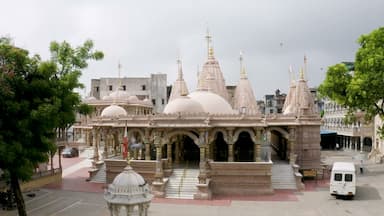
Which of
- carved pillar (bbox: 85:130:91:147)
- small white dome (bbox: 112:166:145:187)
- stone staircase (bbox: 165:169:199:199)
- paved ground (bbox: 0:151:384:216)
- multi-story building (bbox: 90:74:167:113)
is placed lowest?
paved ground (bbox: 0:151:384:216)

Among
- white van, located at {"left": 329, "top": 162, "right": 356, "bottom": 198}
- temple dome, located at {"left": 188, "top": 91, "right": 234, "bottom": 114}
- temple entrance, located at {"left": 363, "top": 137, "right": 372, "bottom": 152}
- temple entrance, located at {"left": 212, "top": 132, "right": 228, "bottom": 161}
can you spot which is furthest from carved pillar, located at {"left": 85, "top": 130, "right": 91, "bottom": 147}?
temple entrance, located at {"left": 363, "top": 137, "right": 372, "bottom": 152}

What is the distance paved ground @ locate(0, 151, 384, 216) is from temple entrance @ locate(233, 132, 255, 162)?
5.66 meters

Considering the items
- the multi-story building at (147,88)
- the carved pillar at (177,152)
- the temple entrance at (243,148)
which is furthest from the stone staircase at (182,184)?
the multi-story building at (147,88)

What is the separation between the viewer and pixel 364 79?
2305 cm

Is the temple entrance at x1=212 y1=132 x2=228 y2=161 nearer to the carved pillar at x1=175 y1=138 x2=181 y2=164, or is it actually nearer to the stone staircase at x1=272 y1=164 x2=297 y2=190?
the carved pillar at x1=175 y1=138 x2=181 y2=164

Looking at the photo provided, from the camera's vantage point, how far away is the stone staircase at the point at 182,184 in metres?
20.1

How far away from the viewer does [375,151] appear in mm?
33656

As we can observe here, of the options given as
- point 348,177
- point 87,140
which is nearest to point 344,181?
point 348,177

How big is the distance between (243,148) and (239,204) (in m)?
10.3

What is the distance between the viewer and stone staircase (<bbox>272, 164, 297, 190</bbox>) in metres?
21.8

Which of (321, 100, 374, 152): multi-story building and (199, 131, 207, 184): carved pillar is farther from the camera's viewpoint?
(321, 100, 374, 152): multi-story building

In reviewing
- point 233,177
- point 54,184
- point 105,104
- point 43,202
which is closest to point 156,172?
point 233,177

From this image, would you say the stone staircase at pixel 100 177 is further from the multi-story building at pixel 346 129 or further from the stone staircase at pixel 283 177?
the multi-story building at pixel 346 129

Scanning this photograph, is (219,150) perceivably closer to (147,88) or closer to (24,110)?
(24,110)
